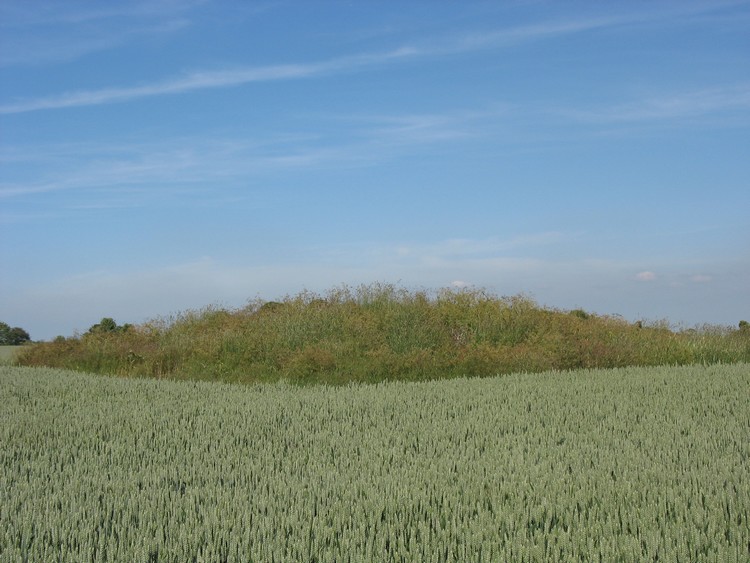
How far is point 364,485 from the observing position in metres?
4.95

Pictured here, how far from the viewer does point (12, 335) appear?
2697 centimetres

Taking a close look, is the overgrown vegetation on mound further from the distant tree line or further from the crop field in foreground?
the distant tree line

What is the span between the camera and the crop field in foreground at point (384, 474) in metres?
4.03

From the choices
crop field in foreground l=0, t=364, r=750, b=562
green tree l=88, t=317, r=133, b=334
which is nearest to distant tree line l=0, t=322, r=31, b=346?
green tree l=88, t=317, r=133, b=334

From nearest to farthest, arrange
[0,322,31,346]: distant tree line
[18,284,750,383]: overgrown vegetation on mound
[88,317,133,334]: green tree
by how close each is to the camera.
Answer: [18,284,750,383]: overgrown vegetation on mound
[88,317,133,334]: green tree
[0,322,31,346]: distant tree line

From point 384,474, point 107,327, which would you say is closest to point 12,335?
point 107,327

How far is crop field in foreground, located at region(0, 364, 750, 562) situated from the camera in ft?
13.2

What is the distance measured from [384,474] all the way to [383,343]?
813cm

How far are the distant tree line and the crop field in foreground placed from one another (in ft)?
65.2

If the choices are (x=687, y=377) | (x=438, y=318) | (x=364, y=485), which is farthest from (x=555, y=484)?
(x=438, y=318)

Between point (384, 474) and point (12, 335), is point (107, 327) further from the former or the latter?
point (384, 474)

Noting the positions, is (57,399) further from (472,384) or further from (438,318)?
(438,318)

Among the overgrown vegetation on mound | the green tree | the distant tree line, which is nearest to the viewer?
the overgrown vegetation on mound

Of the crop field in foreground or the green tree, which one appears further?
the green tree
